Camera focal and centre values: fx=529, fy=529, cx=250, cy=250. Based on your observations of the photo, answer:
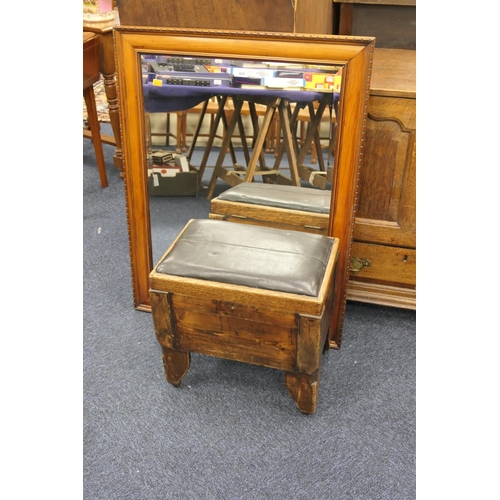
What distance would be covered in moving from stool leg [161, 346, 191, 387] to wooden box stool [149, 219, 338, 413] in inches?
0.8

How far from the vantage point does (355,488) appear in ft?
4.30

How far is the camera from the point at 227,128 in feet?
5.41

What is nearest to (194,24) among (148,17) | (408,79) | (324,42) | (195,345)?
(148,17)

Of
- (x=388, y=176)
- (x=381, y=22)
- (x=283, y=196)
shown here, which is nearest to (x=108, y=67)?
(x=381, y=22)

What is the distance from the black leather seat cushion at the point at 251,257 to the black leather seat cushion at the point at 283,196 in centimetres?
14

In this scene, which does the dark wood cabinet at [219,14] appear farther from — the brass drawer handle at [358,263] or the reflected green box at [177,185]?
the brass drawer handle at [358,263]

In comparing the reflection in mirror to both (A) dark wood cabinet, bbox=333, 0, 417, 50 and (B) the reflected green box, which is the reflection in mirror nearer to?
(B) the reflected green box

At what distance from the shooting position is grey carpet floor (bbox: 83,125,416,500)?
132cm

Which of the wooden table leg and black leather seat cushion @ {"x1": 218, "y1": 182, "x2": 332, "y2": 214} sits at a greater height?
the wooden table leg

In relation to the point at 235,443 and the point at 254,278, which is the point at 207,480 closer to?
the point at 235,443

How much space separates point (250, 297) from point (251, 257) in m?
0.11

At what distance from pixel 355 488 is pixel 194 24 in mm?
1343

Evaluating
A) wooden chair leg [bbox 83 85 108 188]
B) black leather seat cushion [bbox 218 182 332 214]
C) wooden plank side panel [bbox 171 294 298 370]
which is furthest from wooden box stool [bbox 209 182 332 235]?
wooden chair leg [bbox 83 85 108 188]

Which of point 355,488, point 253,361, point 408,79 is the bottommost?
point 355,488
